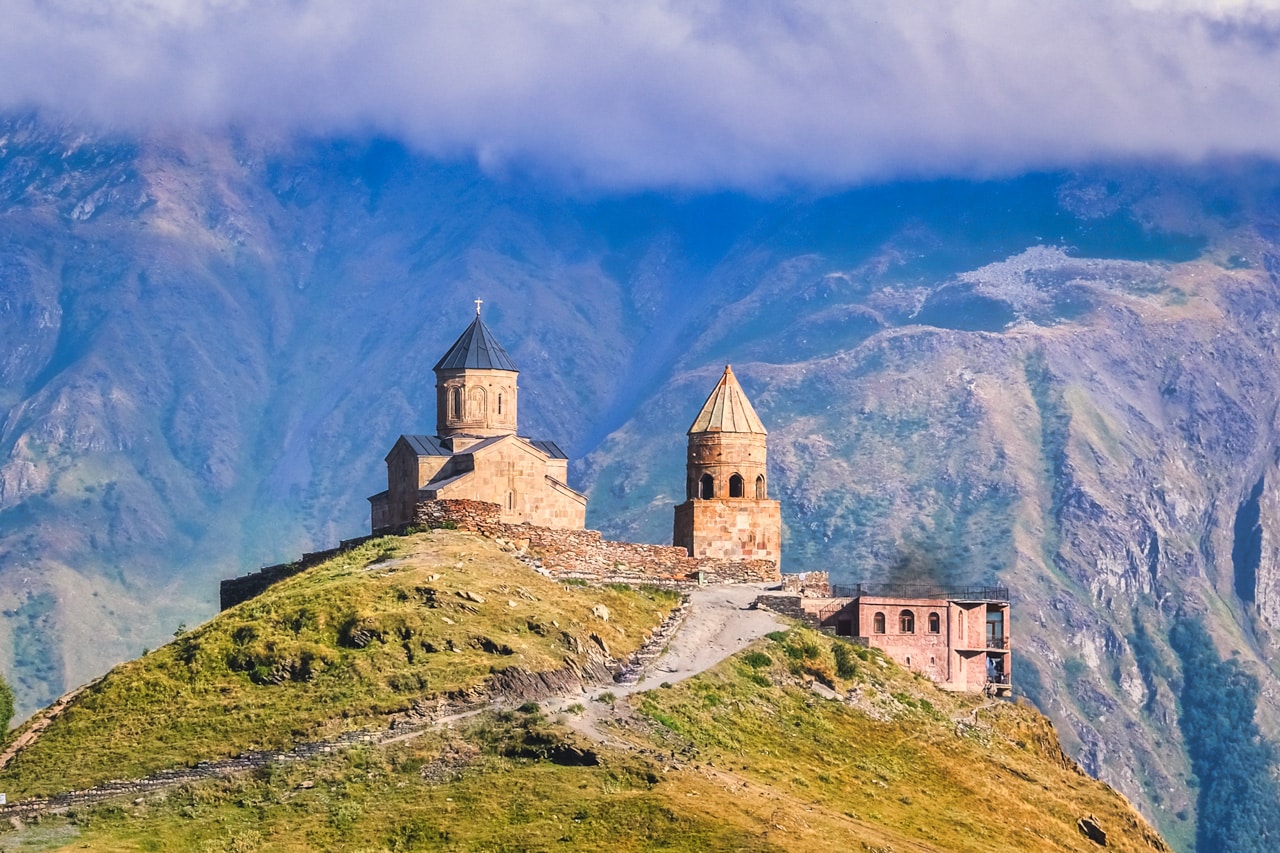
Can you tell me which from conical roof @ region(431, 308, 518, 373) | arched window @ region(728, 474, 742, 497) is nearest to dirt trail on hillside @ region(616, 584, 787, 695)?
arched window @ region(728, 474, 742, 497)

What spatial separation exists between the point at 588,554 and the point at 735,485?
1077 centimetres

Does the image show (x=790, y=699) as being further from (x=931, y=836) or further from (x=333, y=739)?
(x=333, y=739)

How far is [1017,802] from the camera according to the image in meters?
78.9

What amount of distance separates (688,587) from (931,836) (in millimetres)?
23684

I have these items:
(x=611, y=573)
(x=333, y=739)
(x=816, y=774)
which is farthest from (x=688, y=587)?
(x=333, y=739)

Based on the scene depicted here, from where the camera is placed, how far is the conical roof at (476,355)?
10556cm

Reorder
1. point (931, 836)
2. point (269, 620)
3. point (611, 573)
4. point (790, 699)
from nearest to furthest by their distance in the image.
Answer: point (931, 836), point (269, 620), point (790, 699), point (611, 573)

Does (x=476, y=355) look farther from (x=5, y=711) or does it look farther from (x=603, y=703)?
(x=603, y=703)

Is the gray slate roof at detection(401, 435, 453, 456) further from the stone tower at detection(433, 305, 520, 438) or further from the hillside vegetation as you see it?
the hillside vegetation

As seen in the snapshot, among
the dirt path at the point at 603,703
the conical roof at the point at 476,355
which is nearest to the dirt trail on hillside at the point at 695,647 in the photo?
the dirt path at the point at 603,703

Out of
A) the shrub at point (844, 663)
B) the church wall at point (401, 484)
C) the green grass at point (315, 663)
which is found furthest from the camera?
the church wall at point (401, 484)

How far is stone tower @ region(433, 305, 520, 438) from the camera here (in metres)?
105

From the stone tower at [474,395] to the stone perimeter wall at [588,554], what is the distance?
11.7m

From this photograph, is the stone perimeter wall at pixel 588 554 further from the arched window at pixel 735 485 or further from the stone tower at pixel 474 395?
the stone tower at pixel 474 395
